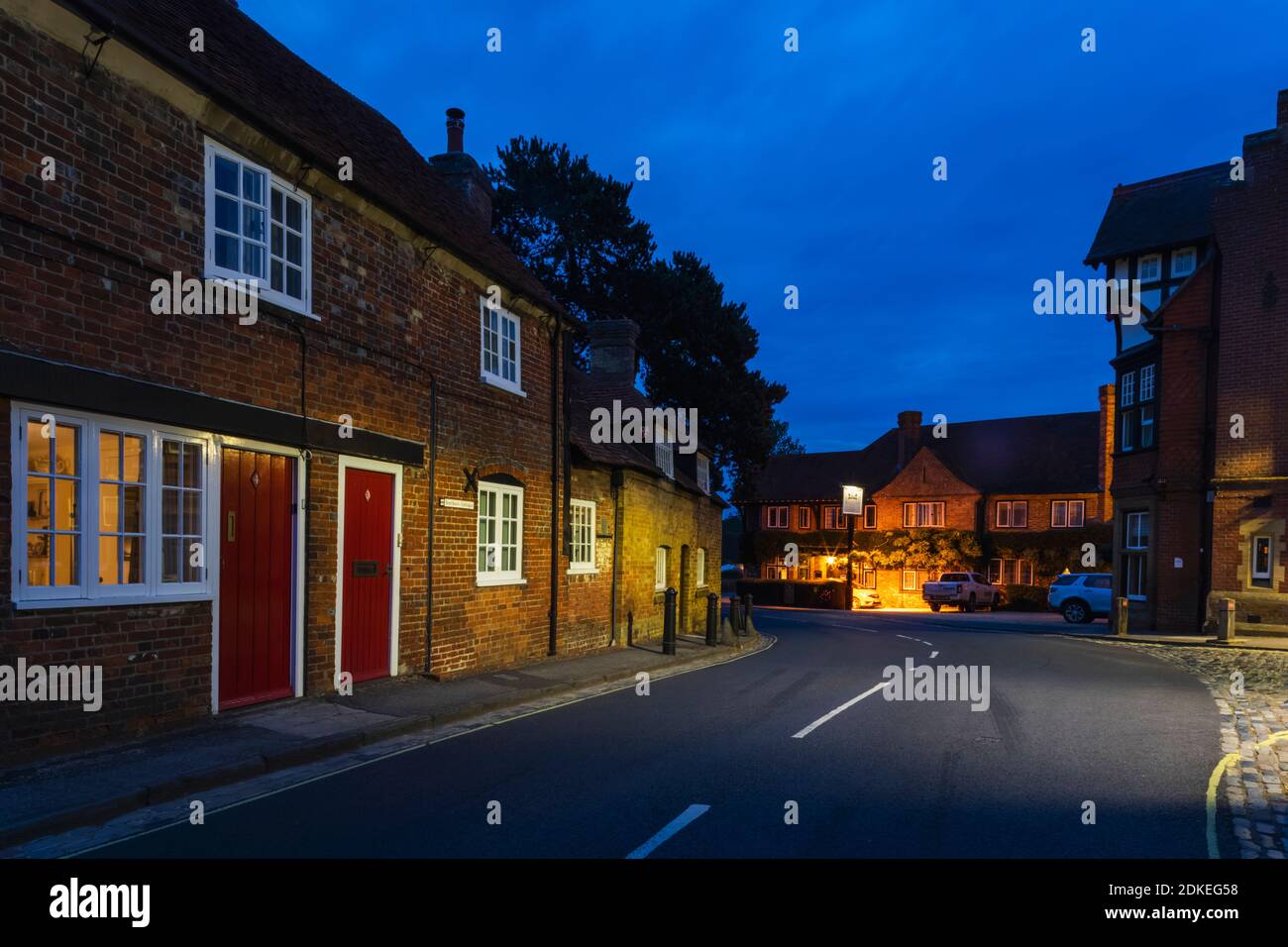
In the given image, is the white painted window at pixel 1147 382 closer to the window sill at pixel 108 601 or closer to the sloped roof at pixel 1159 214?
the sloped roof at pixel 1159 214

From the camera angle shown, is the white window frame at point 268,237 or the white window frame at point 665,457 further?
the white window frame at point 665,457

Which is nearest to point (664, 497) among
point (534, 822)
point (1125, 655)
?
point (1125, 655)

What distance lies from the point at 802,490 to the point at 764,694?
146 feet

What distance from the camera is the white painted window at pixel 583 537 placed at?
16.5 metres

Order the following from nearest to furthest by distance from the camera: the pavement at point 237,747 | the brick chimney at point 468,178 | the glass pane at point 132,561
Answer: the pavement at point 237,747 → the glass pane at point 132,561 → the brick chimney at point 468,178

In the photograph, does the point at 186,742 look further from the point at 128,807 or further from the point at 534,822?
the point at 534,822

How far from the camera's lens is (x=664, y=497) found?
73.2 feet

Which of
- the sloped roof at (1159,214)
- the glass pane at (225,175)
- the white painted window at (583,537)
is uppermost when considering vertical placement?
the sloped roof at (1159,214)

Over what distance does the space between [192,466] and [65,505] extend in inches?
50.8

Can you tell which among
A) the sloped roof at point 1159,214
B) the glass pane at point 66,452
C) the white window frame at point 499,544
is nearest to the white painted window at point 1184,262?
the sloped roof at point 1159,214

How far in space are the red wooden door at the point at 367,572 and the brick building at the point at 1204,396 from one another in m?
20.5

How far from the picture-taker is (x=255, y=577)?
9047 mm

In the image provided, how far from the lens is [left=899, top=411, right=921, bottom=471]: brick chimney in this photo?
53750 mm

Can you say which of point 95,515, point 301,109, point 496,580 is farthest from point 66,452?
point 496,580
